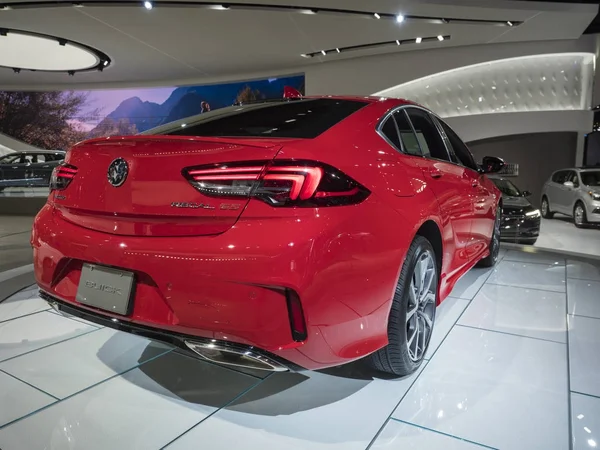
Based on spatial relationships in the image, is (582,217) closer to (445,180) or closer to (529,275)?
(529,275)

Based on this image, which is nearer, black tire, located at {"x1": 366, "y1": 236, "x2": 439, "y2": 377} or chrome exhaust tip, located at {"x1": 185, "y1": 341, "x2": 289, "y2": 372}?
chrome exhaust tip, located at {"x1": 185, "y1": 341, "x2": 289, "y2": 372}

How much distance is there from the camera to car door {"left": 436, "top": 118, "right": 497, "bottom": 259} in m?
2.81

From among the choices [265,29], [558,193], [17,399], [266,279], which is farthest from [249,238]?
[558,193]

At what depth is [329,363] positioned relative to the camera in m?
1.44

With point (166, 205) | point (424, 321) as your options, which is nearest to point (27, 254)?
point (166, 205)

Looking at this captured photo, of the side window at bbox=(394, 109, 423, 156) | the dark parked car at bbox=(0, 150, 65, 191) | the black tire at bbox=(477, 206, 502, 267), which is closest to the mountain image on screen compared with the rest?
the dark parked car at bbox=(0, 150, 65, 191)

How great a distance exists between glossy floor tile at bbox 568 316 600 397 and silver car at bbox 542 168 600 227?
6255mm

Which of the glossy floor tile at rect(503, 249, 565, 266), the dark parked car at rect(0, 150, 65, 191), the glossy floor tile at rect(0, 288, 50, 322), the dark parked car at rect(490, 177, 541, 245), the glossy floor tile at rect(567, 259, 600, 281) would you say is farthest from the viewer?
the dark parked car at rect(0, 150, 65, 191)

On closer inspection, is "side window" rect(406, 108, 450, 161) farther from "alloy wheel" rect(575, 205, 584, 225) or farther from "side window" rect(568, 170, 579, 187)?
"side window" rect(568, 170, 579, 187)

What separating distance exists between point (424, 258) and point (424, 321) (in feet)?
1.02

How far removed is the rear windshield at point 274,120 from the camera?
1605 millimetres

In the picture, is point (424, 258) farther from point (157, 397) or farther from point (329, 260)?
point (157, 397)

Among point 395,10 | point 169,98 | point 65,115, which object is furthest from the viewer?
point 65,115

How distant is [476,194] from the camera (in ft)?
9.50
